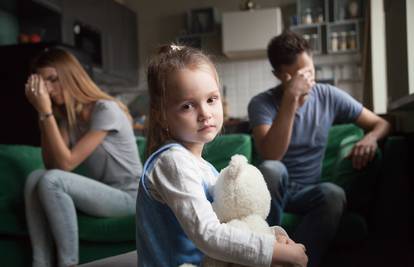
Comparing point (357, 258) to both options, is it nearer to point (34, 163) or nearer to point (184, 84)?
point (184, 84)

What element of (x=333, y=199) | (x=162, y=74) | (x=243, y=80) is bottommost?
(x=333, y=199)

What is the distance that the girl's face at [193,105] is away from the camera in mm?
759

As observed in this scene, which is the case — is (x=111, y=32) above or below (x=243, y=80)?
above

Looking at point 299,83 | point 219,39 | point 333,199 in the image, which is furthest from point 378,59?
point 219,39

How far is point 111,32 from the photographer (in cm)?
502

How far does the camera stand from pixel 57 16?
403 cm

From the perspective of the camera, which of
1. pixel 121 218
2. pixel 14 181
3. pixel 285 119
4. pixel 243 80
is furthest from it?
pixel 243 80

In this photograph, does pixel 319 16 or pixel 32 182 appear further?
pixel 319 16

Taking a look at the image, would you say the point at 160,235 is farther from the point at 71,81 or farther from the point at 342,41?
the point at 342,41

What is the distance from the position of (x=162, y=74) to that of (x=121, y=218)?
3.35ft

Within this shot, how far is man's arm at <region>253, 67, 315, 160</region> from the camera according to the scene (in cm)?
157

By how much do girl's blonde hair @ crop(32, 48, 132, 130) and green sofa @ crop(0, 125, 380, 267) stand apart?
0.41 m

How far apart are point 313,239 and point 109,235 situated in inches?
31.5

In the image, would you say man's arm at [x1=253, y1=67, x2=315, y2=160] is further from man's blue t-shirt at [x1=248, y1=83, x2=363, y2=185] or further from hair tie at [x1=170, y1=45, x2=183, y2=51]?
hair tie at [x1=170, y1=45, x2=183, y2=51]
